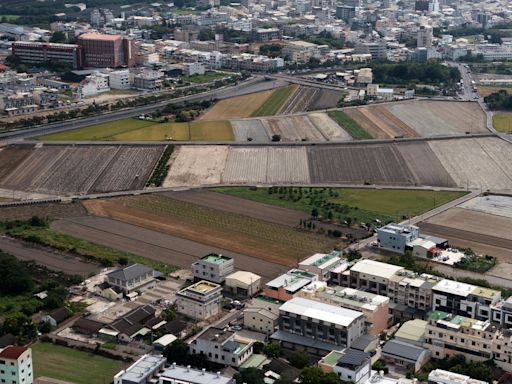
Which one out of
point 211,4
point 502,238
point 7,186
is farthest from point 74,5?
point 502,238

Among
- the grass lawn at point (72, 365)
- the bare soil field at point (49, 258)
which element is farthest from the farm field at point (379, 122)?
the grass lawn at point (72, 365)

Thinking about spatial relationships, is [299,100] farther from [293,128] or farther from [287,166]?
[287,166]

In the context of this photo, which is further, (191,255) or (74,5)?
(74,5)

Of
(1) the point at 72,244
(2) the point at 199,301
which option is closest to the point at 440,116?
(1) the point at 72,244

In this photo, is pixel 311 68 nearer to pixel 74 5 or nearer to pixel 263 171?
pixel 263 171

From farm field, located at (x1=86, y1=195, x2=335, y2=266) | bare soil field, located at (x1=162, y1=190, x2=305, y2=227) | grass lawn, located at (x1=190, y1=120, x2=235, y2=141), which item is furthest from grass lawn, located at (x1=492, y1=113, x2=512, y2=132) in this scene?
farm field, located at (x1=86, y1=195, x2=335, y2=266)

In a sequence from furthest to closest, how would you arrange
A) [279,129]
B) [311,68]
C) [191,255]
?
[311,68]
[279,129]
[191,255]
